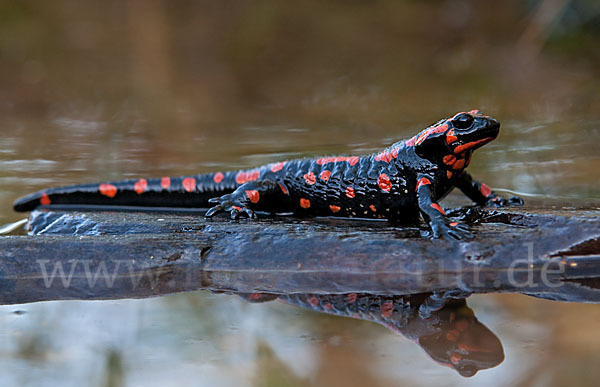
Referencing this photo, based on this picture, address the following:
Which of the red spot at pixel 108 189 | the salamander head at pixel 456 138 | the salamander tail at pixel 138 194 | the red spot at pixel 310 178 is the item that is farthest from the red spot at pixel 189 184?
the salamander head at pixel 456 138

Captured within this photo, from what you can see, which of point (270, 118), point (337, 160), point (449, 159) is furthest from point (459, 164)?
point (270, 118)

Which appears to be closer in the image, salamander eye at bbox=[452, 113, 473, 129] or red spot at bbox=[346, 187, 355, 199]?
salamander eye at bbox=[452, 113, 473, 129]

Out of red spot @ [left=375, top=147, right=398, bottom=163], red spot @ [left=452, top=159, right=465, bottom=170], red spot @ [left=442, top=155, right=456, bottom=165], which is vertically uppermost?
red spot @ [left=375, top=147, right=398, bottom=163]

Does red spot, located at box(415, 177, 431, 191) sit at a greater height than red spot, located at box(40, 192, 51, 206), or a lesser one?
greater

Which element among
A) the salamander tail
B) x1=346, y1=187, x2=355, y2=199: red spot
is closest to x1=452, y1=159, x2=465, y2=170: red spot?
x1=346, y1=187, x2=355, y2=199: red spot

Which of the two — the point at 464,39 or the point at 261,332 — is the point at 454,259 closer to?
the point at 261,332

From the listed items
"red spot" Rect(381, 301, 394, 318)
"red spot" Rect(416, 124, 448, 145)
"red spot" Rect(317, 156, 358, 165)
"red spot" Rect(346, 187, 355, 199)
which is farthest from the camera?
"red spot" Rect(317, 156, 358, 165)

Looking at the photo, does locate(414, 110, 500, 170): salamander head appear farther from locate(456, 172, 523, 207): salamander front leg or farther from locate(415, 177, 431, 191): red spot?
locate(456, 172, 523, 207): salamander front leg

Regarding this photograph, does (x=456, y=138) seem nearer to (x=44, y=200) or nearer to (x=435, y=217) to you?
(x=435, y=217)
